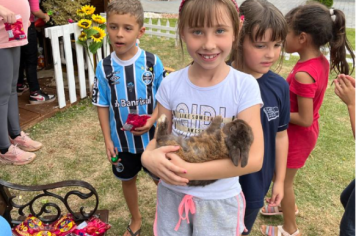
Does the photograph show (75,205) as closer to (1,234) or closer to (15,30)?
(1,234)

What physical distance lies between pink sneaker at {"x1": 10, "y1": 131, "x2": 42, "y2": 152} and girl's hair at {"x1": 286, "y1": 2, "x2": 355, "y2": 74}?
3077mm

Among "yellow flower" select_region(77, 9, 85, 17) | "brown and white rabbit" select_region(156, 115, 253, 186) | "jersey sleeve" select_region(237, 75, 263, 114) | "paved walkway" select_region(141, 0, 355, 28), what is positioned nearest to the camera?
"brown and white rabbit" select_region(156, 115, 253, 186)

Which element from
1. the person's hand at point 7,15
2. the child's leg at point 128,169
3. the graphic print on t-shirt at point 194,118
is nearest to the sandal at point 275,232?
the child's leg at point 128,169

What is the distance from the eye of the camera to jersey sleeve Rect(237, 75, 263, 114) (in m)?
1.40

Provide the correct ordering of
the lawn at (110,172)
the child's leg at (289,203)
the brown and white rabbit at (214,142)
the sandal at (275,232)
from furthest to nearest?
the lawn at (110,172) → the sandal at (275,232) → the child's leg at (289,203) → the brown and white rabbit at (214,142)

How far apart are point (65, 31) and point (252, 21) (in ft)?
11.5

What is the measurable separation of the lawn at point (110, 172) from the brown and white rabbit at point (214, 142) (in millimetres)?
1291

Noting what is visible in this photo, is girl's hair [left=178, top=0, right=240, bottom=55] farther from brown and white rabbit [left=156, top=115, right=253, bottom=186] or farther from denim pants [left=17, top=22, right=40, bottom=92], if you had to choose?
denim pants [left=17, top=22, right=40, bottom=92]

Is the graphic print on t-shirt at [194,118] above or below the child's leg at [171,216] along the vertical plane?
above

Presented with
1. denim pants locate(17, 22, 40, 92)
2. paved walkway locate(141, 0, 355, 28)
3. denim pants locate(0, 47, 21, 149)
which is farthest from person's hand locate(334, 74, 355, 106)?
paved walkway locate(141, 0, 355, 28)

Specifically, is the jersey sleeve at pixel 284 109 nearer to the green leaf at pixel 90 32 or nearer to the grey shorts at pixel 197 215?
the grey shorts at pixel 197 215

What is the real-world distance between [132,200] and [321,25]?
1.89 metres

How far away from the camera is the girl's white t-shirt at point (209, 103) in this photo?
1430 millimetres

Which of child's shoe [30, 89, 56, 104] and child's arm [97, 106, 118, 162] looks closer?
child's arm [97, 106, 118, 162]
